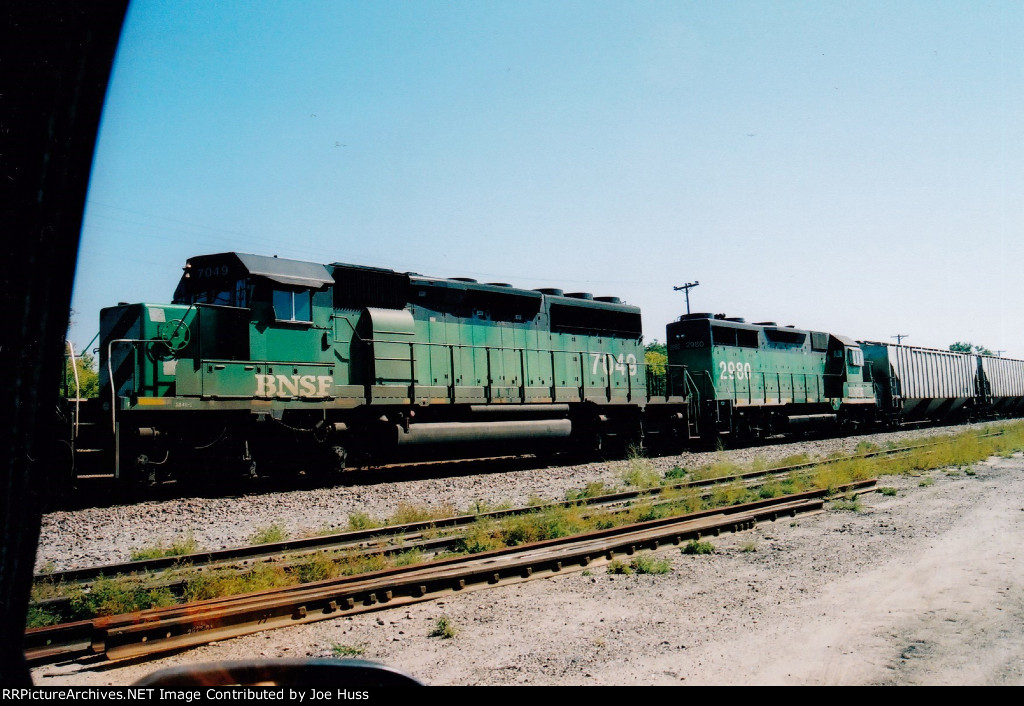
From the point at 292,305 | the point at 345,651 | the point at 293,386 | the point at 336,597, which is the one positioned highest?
the point at 292,305

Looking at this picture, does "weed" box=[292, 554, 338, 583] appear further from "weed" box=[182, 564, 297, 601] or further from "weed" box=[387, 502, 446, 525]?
"weed" box=[387, 502, 446, 525]

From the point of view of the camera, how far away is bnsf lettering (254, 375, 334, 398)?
37.8ft

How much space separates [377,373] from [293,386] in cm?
173

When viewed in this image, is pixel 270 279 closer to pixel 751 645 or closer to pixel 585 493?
pixel 585 493

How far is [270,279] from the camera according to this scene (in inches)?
452

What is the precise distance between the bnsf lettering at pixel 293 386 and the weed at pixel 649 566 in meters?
7.02

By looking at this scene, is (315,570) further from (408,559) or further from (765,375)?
(765,375)

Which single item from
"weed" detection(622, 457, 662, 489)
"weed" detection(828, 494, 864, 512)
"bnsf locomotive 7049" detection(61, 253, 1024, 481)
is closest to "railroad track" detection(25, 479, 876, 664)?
"weed" detection(828, 494, 864, 512)

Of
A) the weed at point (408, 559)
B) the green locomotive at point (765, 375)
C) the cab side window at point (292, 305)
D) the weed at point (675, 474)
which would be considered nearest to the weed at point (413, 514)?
the weed at point (408, 559)

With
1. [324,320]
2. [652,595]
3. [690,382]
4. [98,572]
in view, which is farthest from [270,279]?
[690,382]

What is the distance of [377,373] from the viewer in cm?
1309

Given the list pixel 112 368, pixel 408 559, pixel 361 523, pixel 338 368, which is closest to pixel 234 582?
pixel 408 559

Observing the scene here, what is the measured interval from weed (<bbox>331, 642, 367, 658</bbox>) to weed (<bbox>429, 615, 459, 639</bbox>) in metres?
0.55

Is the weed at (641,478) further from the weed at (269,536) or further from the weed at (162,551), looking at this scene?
the weed at (162,551)
